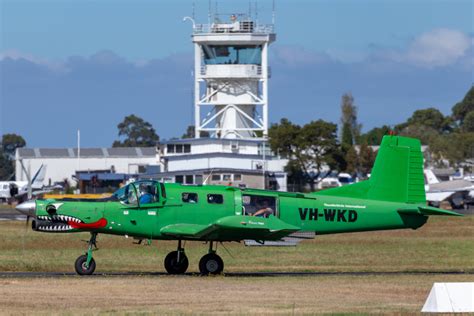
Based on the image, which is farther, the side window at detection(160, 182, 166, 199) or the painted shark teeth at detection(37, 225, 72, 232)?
the side window at detection(160, 182, 166, 199)

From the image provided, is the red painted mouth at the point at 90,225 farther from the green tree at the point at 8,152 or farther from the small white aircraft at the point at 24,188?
the green tree at the point at 8,152

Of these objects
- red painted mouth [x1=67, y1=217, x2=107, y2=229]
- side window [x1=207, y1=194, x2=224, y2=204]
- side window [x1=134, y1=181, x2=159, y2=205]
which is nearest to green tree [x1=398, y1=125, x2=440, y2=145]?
side window [x1=207, y1=194, x2=224, y2=204]

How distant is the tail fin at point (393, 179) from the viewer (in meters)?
27.4

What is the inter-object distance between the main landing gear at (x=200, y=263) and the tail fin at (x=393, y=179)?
3304mm

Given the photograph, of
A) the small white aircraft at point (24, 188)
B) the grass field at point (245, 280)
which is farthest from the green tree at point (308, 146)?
the grass field at point (245, 280)

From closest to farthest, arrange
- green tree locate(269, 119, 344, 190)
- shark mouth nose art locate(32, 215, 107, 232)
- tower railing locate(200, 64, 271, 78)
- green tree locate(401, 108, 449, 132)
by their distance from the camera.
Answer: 1. shark mouth nose art locate(32, 215, 107, 232)
2. tower railing locate(200, 64, 271, 78)
3. green tree locate(269, 119, 344, 190)
4. green tree locate(401, 108, 449, 132)

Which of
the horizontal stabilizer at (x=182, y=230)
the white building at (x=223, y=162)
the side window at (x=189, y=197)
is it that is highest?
the white building at (x=223, y=162)

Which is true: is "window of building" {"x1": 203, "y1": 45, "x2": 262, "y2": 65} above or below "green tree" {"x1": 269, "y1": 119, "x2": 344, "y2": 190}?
above

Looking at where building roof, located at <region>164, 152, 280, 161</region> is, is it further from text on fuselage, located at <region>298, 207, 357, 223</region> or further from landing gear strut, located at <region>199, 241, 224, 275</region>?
landing gear strut, located at <region>199, 241, 224, 275</region>

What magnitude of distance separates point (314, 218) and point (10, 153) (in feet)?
527

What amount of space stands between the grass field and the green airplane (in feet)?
3.57

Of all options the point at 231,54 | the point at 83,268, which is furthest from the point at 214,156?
the point at 83,268

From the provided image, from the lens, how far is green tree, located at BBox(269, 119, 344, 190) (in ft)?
338

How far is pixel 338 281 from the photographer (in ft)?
78.6
